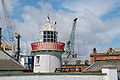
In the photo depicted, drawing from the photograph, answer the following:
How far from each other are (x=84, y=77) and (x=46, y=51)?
8429 mm

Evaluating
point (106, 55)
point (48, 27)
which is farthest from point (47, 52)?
point (106, 55)

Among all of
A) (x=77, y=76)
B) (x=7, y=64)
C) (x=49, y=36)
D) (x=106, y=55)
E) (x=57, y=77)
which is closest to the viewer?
(x=57, y=77)

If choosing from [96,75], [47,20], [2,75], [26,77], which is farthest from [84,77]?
[47,20]

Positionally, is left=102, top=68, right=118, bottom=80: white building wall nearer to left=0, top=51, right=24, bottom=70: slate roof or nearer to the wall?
the wall

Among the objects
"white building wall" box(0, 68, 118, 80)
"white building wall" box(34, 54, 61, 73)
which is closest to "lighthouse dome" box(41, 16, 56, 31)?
"white building wall" box(34, 54, 61, 73)

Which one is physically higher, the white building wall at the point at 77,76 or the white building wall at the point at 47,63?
the white building wall at the point at 47,63

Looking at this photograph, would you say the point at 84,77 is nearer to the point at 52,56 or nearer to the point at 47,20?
the point at 52,56

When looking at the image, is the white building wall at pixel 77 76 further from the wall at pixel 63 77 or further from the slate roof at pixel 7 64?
the slate roof at pixel 7 64

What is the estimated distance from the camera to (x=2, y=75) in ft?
75.8

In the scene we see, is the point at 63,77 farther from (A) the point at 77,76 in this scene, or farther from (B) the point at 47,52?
(B) the point at 47,52

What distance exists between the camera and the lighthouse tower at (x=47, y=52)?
3122 cm

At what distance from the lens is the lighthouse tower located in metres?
31.2

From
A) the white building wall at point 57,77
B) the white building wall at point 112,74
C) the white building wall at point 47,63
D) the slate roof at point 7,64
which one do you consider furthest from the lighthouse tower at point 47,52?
the white building wall at point 112,74

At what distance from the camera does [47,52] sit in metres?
31.3
